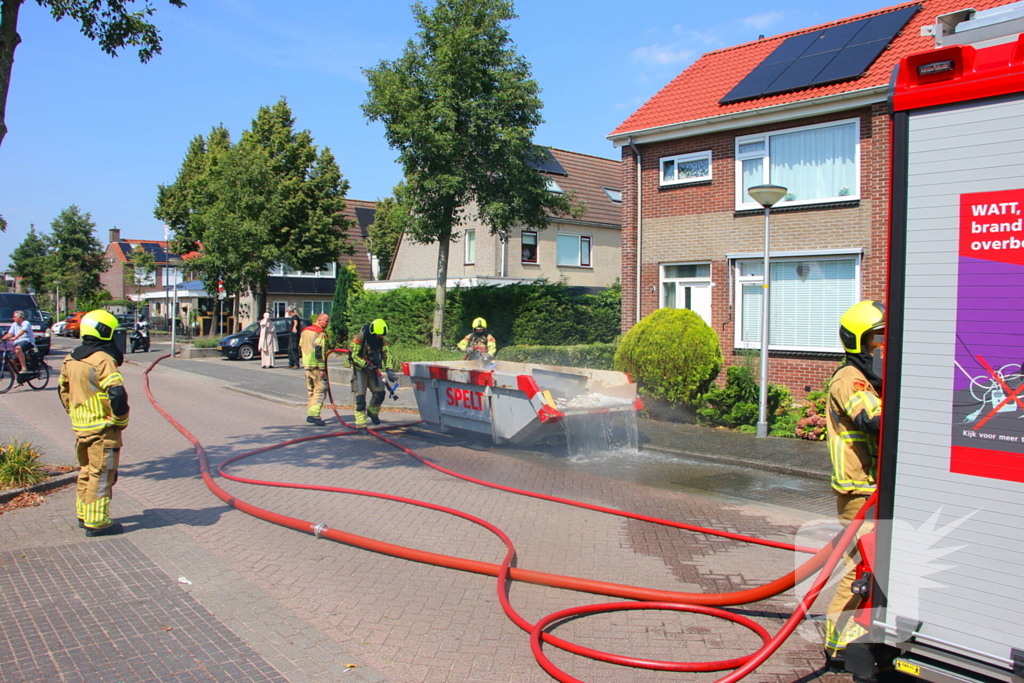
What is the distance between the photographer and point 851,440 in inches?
159

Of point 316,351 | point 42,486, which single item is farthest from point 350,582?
point 316,351

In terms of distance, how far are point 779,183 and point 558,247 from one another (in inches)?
616

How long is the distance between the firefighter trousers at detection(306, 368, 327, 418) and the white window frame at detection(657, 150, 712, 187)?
8662 mm

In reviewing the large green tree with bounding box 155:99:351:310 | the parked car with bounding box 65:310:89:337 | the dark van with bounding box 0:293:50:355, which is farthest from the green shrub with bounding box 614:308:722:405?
the parked car with bounding box 65:310:89:337

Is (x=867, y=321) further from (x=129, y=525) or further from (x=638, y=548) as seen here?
(x=129, y=525)

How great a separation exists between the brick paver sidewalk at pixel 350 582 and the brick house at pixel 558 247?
62.8ft

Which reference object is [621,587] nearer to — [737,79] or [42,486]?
[42,486]

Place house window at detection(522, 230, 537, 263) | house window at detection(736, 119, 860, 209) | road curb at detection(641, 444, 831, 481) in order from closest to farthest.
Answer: road curb at detection(641, 444, 831, 481), house window at detection(736, 119, 860, 209), house window at detection(522, 230, 537, 263)

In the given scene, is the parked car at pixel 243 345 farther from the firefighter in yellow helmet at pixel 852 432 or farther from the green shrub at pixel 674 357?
the firefighter in yellow helmet at pixel 852 432

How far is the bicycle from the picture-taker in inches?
655

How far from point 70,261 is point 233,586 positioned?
58.2m

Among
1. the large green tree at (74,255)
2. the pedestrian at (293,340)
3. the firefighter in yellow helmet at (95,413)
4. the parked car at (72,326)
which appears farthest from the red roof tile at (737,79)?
the large green tree at (74,255)

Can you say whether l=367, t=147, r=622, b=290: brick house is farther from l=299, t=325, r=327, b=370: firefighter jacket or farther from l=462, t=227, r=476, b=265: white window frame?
l=299, t=325, r=327, b=370: firefighter jacket

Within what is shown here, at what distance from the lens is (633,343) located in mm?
13594
